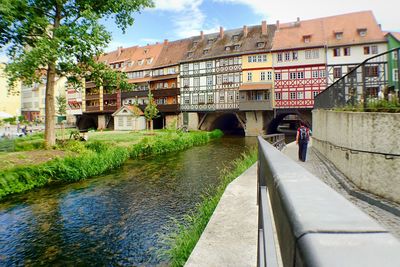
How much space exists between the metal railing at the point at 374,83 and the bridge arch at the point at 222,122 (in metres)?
28.0

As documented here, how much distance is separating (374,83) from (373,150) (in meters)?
2.71

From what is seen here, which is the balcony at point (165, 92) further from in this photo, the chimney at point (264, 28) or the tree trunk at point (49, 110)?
the tree trunk at point (49, 110)

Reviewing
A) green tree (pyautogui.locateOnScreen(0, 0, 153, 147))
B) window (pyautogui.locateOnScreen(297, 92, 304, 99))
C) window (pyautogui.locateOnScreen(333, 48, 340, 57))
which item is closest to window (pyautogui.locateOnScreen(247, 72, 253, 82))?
window (pyautogui.locateOnScreen(297, 92, 304, 99))

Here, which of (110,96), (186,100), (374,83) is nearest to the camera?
(374,83)

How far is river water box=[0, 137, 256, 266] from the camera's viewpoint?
659 centimetres

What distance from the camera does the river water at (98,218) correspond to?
6.59 meters

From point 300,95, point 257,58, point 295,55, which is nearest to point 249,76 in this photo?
point 257,58

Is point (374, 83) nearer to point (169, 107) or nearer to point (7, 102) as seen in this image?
point (169, 107)

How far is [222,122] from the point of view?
151 feet

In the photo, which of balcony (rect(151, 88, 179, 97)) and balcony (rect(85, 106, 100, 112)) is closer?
balcony (rect(151, 88, 179, 97))

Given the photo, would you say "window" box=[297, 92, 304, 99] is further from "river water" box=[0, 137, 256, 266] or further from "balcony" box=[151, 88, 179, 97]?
"river water" box=[0, 137, 256, 266]

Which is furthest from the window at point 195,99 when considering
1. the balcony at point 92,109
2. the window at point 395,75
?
the window at point 395,75

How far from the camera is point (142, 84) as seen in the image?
46.9 m

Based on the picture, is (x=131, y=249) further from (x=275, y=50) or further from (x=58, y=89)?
(x=58, y=89)
